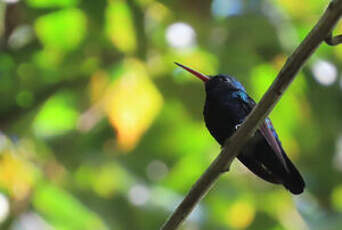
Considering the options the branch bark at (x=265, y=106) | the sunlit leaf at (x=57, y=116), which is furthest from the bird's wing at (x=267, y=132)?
the sunlit leaf at (x=57, y=116)

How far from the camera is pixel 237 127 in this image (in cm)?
278

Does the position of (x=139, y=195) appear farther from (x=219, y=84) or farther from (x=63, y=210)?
(x=219, y=84)

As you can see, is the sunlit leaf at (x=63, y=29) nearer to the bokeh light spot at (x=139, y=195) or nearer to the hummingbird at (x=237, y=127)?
the bokeh light spot at (x=139, y=195)

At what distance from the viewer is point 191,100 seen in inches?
163

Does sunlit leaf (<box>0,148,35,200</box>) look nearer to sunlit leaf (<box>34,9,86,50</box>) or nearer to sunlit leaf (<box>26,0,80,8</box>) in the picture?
sunlit leaf (<box>34,9,86,50</box>)

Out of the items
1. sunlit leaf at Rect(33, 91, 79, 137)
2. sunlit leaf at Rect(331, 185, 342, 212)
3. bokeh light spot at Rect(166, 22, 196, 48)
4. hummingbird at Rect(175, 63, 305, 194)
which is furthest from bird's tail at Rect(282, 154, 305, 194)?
sunlit leaf at Rect(33, 91, 79, 137)

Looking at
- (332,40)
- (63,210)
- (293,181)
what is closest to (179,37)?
(63,210)

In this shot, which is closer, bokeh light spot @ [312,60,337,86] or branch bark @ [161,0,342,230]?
branch bark @ [161,0,342,230]

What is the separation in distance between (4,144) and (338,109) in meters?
2.09

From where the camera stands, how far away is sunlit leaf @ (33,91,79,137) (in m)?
4.64

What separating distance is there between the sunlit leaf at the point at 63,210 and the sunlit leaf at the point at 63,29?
951mm

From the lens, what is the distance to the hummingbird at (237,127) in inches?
98.9

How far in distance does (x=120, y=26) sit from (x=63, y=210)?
52.9 inches

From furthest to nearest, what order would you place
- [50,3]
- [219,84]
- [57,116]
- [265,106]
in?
[57,116], [50,3], [219,84], [265,106]
